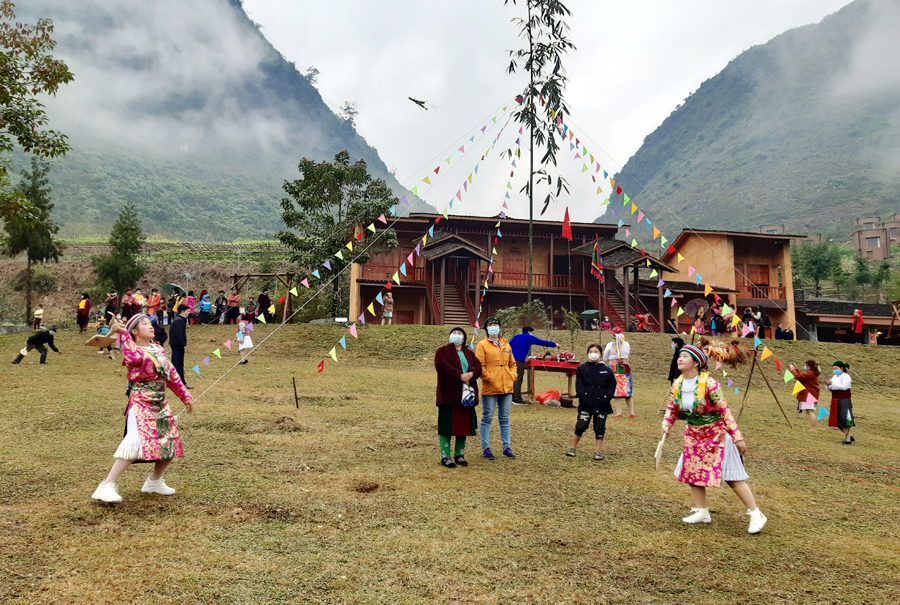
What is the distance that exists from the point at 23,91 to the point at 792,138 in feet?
557

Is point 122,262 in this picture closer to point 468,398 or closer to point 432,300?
point 432,300

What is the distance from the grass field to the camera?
12.4 ft

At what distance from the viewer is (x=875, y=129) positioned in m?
136

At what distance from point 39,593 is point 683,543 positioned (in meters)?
4.56

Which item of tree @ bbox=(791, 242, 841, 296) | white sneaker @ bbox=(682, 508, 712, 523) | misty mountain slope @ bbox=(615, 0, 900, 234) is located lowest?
white sneaker @ bbox=(682, 508, 712, 523)

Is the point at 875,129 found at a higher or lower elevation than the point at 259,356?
higher

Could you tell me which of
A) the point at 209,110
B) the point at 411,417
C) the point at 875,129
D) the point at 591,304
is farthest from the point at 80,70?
the point at 875,129

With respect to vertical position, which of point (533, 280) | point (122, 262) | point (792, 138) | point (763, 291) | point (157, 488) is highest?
point (792, 138)

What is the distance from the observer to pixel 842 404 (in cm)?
1044

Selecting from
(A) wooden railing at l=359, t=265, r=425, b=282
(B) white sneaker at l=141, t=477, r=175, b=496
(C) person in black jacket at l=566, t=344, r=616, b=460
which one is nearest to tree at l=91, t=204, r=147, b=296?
(A) wooden railing at l=359, t=265, r=425, b=282

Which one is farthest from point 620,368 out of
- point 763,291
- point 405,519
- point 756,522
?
point 763,291

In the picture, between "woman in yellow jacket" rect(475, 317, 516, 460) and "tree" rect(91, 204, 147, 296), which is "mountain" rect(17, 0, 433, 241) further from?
"woman in yellow jacket" rect(475, 317, 516, 460)

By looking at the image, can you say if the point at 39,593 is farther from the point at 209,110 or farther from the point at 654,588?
the point at 209,110

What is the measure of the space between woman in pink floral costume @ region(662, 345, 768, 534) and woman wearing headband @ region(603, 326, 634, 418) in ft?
21.7
